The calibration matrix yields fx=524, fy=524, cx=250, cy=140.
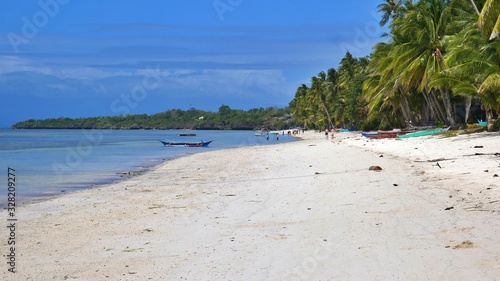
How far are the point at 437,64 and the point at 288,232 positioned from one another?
25.9 metres

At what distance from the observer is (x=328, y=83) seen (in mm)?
87875

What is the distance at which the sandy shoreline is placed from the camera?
610 centimetres

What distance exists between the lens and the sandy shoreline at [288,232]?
6102 millimetres

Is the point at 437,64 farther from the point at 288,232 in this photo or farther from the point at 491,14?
the point at 288,232

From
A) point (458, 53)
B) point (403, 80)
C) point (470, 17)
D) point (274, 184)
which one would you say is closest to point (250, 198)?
point (274, 184)

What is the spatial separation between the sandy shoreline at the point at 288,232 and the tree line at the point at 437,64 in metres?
6.12

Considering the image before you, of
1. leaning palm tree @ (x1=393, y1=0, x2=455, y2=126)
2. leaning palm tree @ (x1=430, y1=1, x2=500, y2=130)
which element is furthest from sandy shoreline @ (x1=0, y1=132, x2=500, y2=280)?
leaning palm tree @ (x1=393, y1=0, x2=455, y2=126)

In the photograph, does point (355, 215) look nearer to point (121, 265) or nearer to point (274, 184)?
point (121, 265)

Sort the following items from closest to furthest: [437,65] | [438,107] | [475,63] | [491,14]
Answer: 1. [491,14]
2. [475,63]
3. [437,65]
4. [438,107]

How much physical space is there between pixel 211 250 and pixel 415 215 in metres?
3.48

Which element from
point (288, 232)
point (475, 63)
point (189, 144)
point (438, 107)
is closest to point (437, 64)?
point (438, 107)

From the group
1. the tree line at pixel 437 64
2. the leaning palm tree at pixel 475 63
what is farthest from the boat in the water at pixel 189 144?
the leaning palm tree at pixel 475 63

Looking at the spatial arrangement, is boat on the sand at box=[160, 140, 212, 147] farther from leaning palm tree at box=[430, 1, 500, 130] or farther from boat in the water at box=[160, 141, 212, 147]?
leaning palm tree at box=[430, 1, 500, 130]

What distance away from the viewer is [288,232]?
8.10 m
